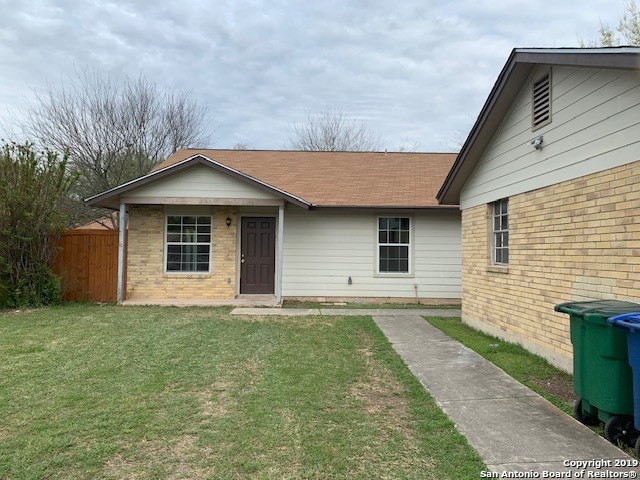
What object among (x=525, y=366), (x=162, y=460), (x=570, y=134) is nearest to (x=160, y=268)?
(x=162, y=460)

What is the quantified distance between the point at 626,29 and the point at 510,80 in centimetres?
1546

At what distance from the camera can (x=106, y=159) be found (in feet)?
62.0

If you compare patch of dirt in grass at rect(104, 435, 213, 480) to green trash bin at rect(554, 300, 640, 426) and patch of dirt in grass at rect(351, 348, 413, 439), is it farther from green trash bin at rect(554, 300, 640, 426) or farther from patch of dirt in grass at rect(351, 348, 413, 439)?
green trash bin at rect(554, 300, 640, 426)

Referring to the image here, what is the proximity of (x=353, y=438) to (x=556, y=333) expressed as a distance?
358 cm

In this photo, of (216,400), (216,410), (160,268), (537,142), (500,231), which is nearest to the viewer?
(216,410)

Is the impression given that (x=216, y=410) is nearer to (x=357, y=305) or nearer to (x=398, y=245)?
(x=357, y=305)

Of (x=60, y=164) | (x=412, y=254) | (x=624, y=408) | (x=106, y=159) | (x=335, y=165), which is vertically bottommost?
(x=624, y=408)

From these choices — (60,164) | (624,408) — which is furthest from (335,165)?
(624,408)

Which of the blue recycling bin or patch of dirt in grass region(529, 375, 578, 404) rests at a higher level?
the blue recycling bin

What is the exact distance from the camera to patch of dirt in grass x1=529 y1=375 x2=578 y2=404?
441cm

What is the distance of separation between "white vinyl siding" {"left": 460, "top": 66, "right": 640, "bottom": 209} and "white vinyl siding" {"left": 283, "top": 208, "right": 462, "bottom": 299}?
420 centimetres

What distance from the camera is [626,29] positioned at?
16734 mm

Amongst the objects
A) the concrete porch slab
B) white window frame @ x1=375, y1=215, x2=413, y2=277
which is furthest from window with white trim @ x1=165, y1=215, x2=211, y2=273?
white window frame @ x1=375, y1=215, x2=413, y2=277

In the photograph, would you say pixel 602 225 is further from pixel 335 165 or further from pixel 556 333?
pixel 335 165
